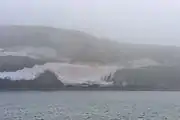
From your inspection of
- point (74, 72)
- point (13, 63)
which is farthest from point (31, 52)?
point (74, 72)

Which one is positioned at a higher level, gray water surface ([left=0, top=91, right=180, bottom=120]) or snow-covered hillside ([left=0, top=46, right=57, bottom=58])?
snow-covered hillside ([left=0, top=46, right=57, bottom=58])

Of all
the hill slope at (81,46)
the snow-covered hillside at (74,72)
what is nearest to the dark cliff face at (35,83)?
the snow-covered hillside at (74,72)

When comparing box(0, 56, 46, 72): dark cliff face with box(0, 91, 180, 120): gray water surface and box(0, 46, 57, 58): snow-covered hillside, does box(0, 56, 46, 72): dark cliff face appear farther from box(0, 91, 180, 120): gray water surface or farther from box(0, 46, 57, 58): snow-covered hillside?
box(0, 91, 180, 120): gray water surface

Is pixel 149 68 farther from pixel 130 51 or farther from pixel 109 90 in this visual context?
pixel 109 90

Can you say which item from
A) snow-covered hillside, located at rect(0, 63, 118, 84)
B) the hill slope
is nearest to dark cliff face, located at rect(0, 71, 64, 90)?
snow-covered hillside, located at rect(0, 63, 118, 84)

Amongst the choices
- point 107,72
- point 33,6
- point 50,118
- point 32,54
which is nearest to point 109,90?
point 107,72

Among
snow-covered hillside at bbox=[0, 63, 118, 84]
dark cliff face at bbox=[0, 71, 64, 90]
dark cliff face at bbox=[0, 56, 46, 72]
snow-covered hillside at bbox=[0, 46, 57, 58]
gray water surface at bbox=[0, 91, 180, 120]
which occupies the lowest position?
gray water surface at bbox=[0, 91, 180, 120]

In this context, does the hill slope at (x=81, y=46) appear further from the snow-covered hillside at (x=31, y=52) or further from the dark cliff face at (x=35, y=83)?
the dark cliff face at (x=35, y=83)
